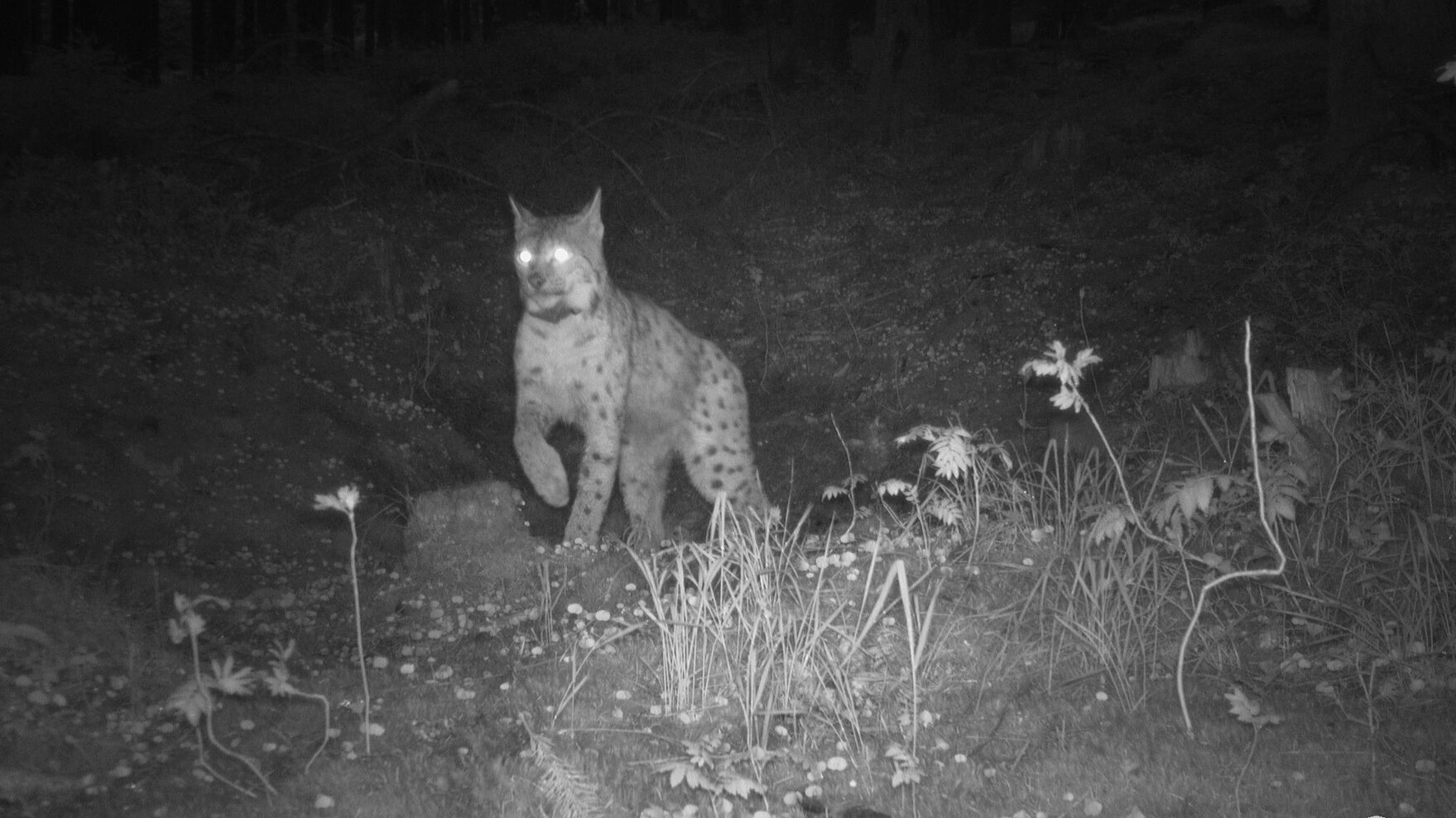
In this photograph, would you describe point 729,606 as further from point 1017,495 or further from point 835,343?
point 835,343

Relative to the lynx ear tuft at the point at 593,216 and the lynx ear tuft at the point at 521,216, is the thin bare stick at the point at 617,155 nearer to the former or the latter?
the lynx ear tuft at the point at 593,216

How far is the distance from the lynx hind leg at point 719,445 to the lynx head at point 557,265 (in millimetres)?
1248

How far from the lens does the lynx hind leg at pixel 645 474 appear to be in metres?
9.20

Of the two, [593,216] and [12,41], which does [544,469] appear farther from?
[12,41]

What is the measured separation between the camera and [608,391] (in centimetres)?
852

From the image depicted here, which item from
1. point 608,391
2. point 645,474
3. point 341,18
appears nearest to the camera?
point 608,391

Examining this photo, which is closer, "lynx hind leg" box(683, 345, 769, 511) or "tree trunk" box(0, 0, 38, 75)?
"lynx hind leg" box(683, 345, 769, 511)

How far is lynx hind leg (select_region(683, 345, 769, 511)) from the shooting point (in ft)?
29.8

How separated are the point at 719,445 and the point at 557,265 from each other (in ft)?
6.17

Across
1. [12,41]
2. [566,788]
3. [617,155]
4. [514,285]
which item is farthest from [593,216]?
[12,41]

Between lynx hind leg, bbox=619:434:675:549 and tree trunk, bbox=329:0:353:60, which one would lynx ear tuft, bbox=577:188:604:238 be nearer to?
lynx hind leg, bbox=619:434:675:549

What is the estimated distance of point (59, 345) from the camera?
8.20 meters

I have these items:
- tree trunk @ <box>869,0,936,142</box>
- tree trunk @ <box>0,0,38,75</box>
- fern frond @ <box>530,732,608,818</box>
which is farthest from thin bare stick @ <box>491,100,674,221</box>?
fern frond @ <box>530,732,608,818</box>

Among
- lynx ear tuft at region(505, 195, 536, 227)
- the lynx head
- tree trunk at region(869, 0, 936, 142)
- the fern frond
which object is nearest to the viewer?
the fern frond
